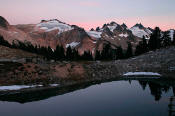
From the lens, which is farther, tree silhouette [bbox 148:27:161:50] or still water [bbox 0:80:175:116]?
tree silhouette [bbox 148:27:161:50]

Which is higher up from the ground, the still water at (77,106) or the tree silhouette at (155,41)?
the tree silhouette at (155,41)

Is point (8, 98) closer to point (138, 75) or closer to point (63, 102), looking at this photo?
point (63, 102)

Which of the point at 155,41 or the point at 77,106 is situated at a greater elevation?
the point at 155,41

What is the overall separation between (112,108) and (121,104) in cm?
286

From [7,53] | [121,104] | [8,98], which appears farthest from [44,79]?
[7,53]

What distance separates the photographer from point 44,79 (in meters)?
51.7

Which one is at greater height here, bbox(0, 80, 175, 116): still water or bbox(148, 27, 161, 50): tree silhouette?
bbox(148, 27, 161, 50): tree silhouette

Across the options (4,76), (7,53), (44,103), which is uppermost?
(7,53)

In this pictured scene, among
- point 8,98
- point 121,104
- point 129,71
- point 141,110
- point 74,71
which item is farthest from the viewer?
point 129,71

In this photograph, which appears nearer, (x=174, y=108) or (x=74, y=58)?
(x=174, y=108)

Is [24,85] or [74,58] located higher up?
[74,58]

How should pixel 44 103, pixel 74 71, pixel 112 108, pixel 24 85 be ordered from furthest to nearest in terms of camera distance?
1. pixel 74 71
2. pixel 24 85
3. pixel 44 103
4. pixel 112 108

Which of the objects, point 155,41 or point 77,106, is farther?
point 155,41

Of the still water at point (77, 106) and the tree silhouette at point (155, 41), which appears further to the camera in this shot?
the tree silhouette at point (155, 41)
